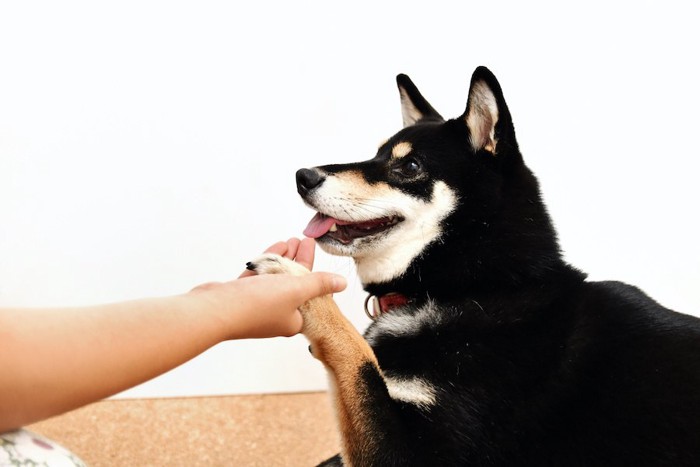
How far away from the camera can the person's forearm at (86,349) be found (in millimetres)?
703

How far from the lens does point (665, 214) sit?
2.08m

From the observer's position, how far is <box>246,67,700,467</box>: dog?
102cm

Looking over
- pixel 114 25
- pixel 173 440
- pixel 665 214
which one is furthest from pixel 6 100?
pixel 665 214

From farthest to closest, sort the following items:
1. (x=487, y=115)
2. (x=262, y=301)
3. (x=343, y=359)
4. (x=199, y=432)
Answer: (x=199, y=432) < (x=487, y=115) < (x=343, y=359) < (x=262, y=301)

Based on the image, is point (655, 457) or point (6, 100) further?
point (6, 100)

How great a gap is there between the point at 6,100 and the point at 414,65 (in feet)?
3.73

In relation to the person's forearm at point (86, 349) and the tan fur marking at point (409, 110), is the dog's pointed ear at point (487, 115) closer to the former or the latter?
the tan fur marking at point (409, 110)

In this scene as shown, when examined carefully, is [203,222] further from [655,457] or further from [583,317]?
[655,457]

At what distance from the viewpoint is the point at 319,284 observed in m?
1.04

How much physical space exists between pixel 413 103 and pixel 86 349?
1007 mm

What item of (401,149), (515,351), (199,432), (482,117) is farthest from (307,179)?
(199,432)

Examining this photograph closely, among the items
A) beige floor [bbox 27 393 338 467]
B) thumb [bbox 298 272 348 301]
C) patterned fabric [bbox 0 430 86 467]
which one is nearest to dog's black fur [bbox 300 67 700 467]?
thumb [bbox 298 272 348 301]

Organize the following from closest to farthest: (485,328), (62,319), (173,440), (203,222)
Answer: (62,319), (485,328), (173,440), (203,222)

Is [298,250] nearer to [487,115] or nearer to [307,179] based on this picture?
[307,179]
